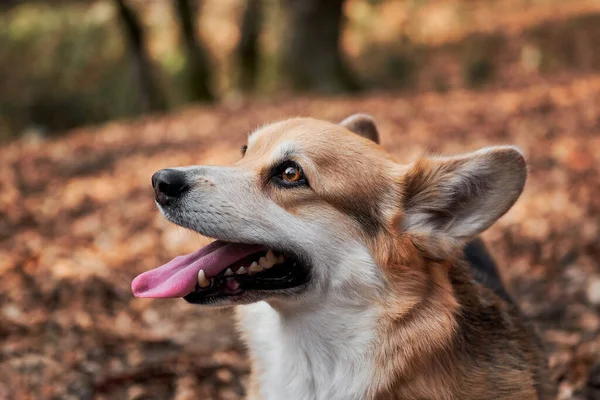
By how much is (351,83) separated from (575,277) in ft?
32.0

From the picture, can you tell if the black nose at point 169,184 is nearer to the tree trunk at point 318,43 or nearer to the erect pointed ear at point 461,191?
the erect pointed ear at point 461,191

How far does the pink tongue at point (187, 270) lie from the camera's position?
10.1 ft

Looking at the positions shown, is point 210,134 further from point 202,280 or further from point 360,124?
point 202,280

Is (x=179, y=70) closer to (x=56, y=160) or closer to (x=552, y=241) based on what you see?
(x=56, y=160)

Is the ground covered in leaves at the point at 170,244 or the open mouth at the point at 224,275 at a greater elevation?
the open mouth at the point at 224,275

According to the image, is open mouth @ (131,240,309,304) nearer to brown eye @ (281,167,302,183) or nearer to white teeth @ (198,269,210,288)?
Answer: white teeth @ (198,269,210,288)

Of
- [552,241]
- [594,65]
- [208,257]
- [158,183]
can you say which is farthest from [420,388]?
[594,65]

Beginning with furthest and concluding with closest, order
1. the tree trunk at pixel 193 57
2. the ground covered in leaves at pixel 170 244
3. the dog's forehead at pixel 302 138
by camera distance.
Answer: the tree trunk at pixel 193 57
the ground covered in leaves at pixel 170 244
the dog's forehead at pixel 302 138

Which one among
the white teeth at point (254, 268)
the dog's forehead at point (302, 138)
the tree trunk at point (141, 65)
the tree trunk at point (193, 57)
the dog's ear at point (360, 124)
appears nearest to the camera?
the white teeth at point (254, 268)

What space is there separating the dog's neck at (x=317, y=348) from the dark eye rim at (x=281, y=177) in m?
0.55

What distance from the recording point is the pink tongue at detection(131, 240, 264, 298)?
121 inches

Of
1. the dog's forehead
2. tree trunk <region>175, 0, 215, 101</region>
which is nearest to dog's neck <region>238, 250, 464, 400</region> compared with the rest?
the dog's forehead

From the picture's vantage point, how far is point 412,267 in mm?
3088

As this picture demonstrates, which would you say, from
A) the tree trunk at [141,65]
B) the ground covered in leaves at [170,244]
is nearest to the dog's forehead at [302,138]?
the ground covered in leaves at [170,244]
